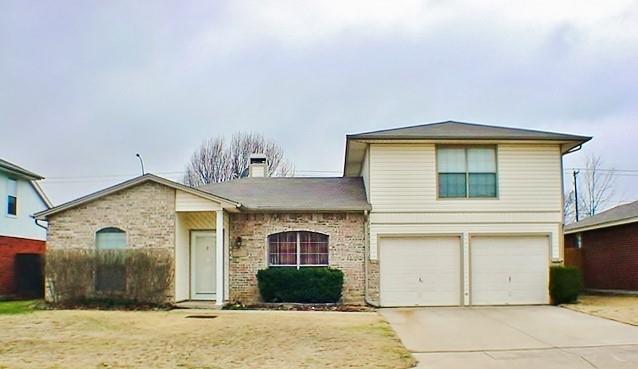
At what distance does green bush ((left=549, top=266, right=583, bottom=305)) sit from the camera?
18.8m

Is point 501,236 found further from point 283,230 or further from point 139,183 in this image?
point 139,183

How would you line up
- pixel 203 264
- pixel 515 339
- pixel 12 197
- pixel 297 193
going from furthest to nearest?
1. pixel 12 197
2. pixel 297 193
3. pixel 203 264
4. pixel 515 339

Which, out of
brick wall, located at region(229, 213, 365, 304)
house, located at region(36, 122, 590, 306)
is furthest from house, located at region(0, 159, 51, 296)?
brick wall, located at region(229, 213, 365, 304)

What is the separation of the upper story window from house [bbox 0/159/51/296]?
14.9 metres

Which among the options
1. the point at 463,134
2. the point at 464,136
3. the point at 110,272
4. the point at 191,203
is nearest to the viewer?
the point at 110,272

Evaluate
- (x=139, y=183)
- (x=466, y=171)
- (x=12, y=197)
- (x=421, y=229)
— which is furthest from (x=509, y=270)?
(x=12, y=197)

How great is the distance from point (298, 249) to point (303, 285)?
4.19 ft

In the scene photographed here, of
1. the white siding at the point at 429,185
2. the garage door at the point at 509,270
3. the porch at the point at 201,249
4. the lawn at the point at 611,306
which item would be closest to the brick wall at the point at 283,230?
the porch at the point at 201,249

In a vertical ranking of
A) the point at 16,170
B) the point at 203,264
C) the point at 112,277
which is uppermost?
the point at 16,170

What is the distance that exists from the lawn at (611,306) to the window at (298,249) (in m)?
7.23

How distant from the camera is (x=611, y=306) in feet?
58.1

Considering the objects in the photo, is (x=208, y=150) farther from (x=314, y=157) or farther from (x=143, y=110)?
(x=143, y=110)

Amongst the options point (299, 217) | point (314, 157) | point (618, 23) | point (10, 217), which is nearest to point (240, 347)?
point (299, 217)

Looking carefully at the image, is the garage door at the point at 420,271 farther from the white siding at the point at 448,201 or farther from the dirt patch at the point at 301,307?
the dirt patch at the point at 301,307
